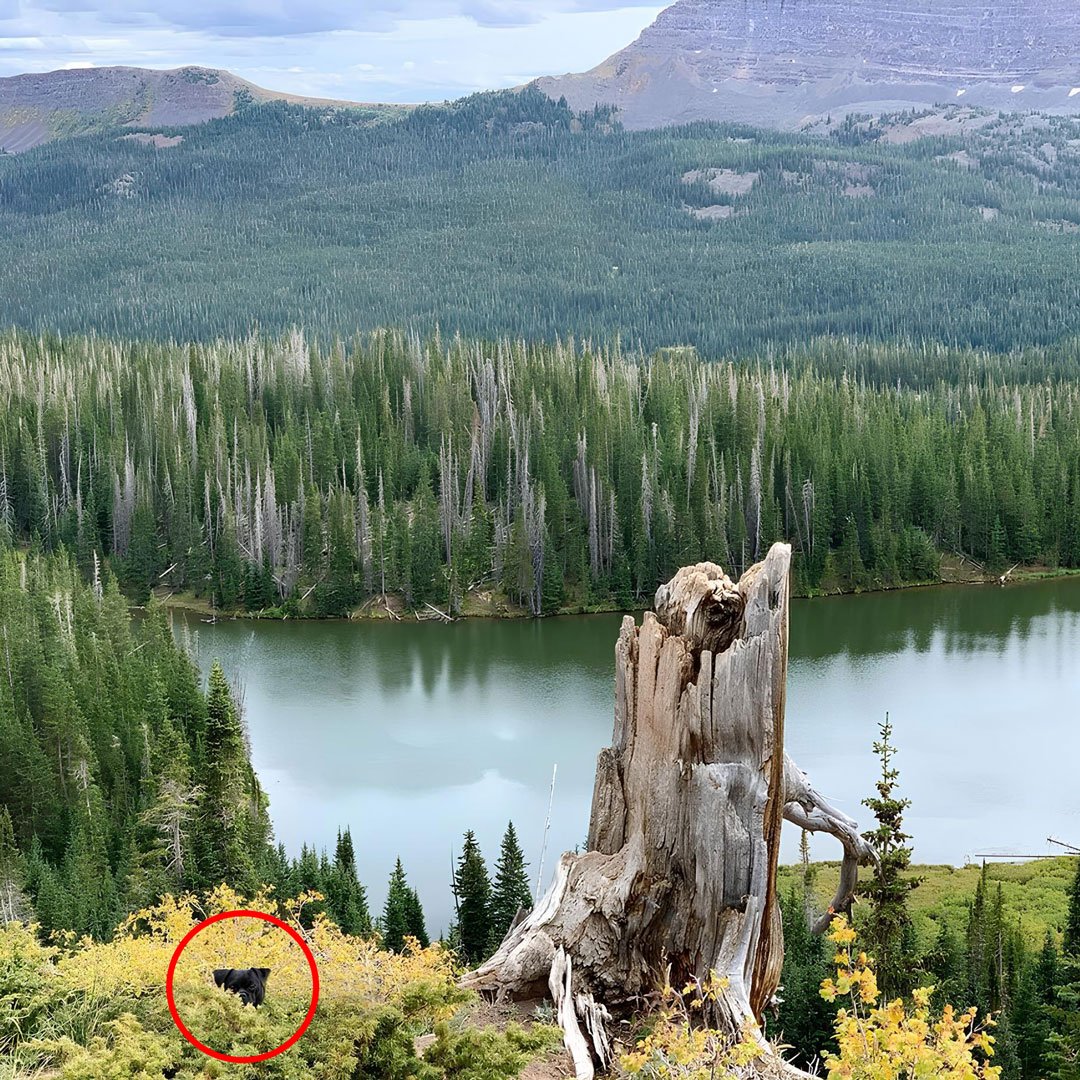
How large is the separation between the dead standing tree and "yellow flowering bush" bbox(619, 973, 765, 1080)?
131 centimetres

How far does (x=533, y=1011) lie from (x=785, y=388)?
94728 millimetres

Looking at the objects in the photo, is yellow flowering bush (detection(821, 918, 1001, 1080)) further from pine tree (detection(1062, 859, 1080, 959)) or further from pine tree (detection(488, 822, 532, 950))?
pine tree (detection(488, 822, 532, 950))

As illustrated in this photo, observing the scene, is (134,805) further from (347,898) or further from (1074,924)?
(1074,924)

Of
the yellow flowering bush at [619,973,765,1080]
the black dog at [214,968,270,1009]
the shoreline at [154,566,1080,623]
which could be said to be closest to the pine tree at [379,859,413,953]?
the black dog at [214,968,270,1009]

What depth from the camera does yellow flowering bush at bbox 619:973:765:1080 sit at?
11375mm

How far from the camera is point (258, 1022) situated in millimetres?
12891

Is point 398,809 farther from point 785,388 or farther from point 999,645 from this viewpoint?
point 785,388

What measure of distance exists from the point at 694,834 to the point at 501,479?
80869 millimetres

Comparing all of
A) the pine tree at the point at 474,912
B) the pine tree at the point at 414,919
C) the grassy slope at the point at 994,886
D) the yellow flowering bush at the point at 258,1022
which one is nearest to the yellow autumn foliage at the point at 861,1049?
the yellow flowering bush at the point at 258,1022

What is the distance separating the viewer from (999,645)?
69.9 meters

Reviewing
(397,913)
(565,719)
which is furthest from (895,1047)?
(565,719)

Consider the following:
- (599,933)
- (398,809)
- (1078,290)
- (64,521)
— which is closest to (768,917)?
(599,933)

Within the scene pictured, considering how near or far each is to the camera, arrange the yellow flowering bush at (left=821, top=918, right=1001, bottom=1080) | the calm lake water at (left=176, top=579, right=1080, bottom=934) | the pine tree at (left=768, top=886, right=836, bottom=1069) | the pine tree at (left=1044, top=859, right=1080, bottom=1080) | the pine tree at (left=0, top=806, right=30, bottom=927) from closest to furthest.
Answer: the yellow flowering bush at (left=821, top=918, right=1001, bottom=1080)
the pine tree at (left=1044, top=859, right=1080, bottom=1080)
the pine tree at (left=768, top=886, right=836, bottom=1069)
the pine tree at (left=0, top=806, right=30, bottom=927)
the calm lake water at (left=176, top=579, right=1080, bottom=934)

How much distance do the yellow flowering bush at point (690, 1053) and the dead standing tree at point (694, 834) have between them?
131cm
